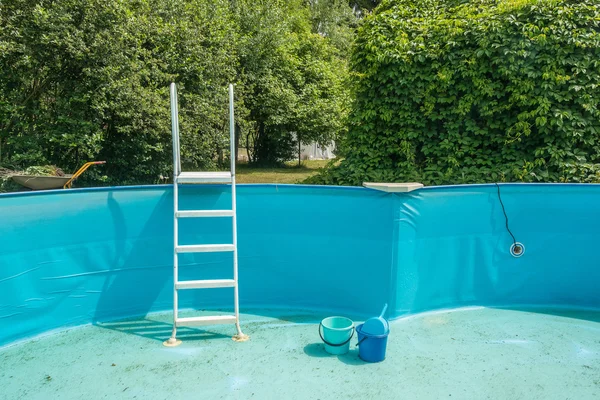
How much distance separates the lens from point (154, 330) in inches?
159

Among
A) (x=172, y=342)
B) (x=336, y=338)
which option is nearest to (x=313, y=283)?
(x=336, y=338)

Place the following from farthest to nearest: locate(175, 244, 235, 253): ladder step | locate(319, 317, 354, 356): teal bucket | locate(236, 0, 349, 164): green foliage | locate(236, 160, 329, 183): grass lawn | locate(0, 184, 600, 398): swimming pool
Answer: locate(236, 0, 349, 164): green foliage
locate(236, 160, 329, 183): grass lawn
locate(175, 244, 235, 253): ladder step
locate(319, 317, 354, 356): teal bucket
locate(0, 184, 600, 398): swimming pool

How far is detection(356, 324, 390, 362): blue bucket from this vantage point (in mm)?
3422

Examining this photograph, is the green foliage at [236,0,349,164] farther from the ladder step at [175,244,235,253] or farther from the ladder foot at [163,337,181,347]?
the ladder foot at [163,337,181,347]

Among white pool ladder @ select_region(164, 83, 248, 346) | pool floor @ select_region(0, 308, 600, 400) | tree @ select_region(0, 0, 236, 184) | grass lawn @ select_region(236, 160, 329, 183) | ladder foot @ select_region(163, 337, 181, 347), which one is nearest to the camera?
pool floor @ select_region(0, 308, 600, 400)

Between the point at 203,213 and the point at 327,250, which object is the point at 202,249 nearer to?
the point at 203,213

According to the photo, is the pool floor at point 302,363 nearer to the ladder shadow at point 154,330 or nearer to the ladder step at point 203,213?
the ladder shadow at point 154,330

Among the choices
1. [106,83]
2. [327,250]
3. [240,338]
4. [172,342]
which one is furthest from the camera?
[106,83]

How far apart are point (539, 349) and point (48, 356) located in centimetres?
393

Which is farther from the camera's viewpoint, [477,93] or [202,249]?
[477,93]

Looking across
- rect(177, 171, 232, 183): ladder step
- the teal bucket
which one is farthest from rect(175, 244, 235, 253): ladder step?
the teal bucket

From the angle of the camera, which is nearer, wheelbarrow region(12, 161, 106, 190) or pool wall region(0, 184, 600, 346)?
pool wall region(0, 184, 600, 346)

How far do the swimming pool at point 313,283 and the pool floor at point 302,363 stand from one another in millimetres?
18

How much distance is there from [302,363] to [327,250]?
123 centimetres
